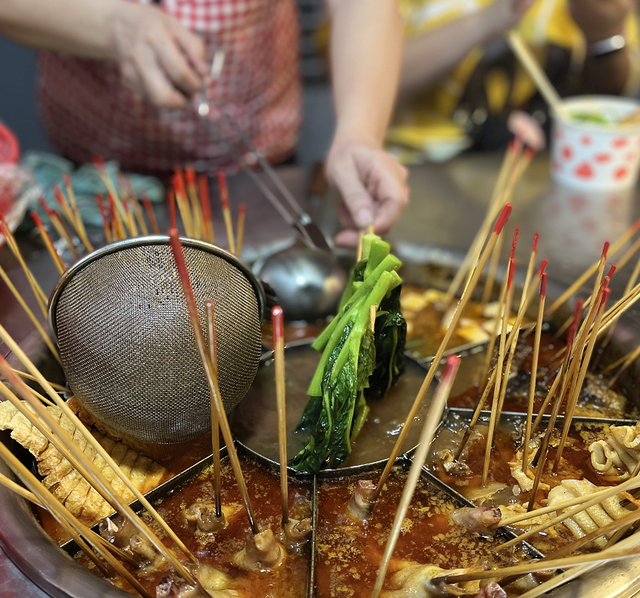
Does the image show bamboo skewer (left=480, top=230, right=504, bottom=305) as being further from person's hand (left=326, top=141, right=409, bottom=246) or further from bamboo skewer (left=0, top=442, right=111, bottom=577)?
bamboo skewer (left=0, top=442, right=111, bottom=577)

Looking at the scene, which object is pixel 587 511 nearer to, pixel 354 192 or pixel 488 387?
pixel 488 387

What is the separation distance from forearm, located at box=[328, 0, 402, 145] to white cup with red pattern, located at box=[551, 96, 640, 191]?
2.79 ft

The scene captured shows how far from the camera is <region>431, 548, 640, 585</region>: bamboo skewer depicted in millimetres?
731

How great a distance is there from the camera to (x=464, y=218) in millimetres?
2377

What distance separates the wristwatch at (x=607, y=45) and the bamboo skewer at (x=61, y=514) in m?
3.35

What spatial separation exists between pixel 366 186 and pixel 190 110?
1.00m

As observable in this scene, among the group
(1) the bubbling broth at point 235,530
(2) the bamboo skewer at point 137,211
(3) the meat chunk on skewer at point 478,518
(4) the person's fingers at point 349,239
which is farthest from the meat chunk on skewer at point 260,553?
(2) the bamboo skewer at point 137,211

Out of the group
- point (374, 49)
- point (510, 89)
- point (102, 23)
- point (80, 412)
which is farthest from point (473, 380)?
point (510, 89)

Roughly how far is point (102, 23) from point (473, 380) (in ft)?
5.48

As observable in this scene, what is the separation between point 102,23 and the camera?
192 centimetres

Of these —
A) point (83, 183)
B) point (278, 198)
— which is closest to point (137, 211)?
point (83, 183)

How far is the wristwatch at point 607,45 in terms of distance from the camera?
120 inches

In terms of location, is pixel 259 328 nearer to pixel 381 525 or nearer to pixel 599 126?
pixel 381 525

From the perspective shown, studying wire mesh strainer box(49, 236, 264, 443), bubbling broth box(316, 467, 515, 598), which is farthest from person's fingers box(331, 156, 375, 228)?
bubbling broth box(316, 467, 515, 598)
